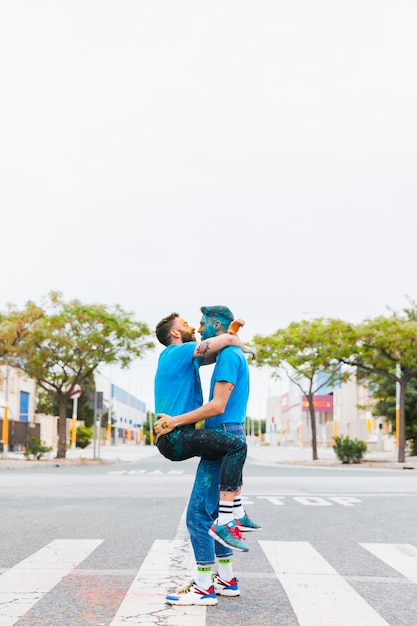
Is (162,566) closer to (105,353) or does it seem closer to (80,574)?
(80,574)

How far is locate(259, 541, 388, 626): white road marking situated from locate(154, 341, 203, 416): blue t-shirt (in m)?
1.45

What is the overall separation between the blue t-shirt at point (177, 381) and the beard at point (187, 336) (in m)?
0.20

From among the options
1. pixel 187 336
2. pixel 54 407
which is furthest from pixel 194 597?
pixel 54 407

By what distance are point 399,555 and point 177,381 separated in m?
3.85

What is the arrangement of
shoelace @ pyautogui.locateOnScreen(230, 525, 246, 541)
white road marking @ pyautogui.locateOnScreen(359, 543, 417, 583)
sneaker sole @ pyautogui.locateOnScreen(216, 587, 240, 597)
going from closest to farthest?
shoelace @ pyautogui.locateOnScreen(230, 525, 246, 541) < sneaker sole @ pyautogui.locateOnScreen(216, 587, 240, 597) < white road marking @ pyautogui.locateOnScreen(359, 543, 417, 583)

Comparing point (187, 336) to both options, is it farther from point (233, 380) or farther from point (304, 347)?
point (304, 347)

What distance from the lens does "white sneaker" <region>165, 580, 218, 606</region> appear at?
214 inches

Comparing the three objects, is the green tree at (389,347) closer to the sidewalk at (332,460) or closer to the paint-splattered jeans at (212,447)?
the sidewalk at (332,460)

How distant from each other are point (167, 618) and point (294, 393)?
132584mm

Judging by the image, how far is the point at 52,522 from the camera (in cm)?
1075

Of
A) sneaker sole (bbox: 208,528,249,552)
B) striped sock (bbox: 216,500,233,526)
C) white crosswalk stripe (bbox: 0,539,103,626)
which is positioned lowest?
white crosswalk stripe (bbox: 0,539,103,626)

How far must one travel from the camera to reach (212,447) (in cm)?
534

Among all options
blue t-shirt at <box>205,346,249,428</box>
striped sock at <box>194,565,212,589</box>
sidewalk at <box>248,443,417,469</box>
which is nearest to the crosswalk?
striped sock at <box>194,565,212,589</box>

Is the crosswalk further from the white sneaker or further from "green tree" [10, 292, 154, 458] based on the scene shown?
"green tree" [10, 292, 154, 458]
